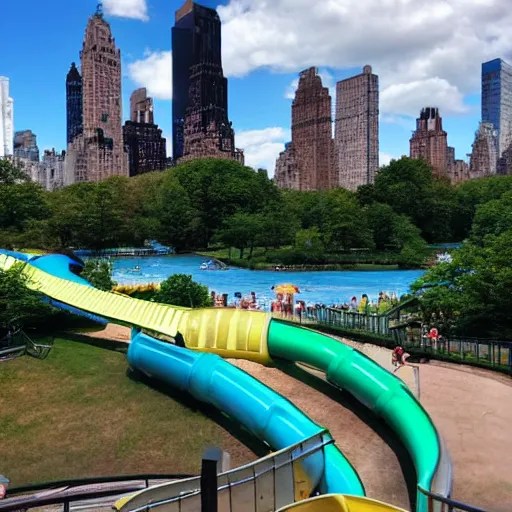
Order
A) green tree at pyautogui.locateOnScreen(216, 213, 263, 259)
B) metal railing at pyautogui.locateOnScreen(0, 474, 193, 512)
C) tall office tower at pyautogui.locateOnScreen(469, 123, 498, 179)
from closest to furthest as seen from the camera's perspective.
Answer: metal railing at pyautogui.locateOnScreen(0, 474, 193, 512), green tree at pyautogui.locateOnScreen(216, 213, 263, 259), tall office tower at pyautogui.locateOnScreen(469, 123, 498, 179)

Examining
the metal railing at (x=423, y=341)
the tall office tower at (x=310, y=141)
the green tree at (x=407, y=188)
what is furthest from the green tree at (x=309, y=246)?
the tall office tower at (x=310, y=141)

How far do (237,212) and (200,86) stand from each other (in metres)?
80.2

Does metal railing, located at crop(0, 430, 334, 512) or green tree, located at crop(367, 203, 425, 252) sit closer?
metal railing, located at crop(0, 430, 334, 512)

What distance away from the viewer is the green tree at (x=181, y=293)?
26.9 metres

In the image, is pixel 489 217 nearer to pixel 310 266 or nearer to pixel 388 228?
pixel 310 266

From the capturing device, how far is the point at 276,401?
491 inches

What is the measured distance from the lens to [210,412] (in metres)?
15.2

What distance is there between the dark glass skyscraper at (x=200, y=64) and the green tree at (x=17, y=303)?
107 m

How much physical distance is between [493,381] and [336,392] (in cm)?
533

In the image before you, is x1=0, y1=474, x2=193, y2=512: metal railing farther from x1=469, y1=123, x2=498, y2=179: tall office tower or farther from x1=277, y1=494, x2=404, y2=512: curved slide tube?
x1=469, y1=123, x2=498, y2=179: tall office tower

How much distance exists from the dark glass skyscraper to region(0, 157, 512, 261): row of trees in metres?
58.8

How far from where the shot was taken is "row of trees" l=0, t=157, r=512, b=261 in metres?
50.6

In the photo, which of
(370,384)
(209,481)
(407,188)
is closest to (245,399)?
(370,384)

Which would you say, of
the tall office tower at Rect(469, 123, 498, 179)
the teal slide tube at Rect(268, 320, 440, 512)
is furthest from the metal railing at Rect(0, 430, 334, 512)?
the tall office tower at Rect(469, 123, 498, 179)
